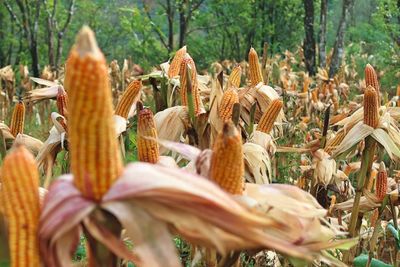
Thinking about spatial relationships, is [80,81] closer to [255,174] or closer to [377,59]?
[255,174]

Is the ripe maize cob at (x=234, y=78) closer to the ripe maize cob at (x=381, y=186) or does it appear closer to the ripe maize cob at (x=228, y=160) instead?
the ripe maize cob at (x=381, y=186)

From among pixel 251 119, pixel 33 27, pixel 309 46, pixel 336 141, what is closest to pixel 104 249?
pixel 251 119

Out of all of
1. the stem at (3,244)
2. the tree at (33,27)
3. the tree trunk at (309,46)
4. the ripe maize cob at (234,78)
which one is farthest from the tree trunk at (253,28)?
the stem at (3,244)

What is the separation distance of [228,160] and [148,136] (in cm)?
43

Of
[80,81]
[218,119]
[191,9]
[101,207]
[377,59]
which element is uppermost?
[80,81]

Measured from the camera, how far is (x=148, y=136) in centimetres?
150

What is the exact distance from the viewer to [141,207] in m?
0.96

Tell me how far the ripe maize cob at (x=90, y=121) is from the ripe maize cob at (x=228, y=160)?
7.8 inches

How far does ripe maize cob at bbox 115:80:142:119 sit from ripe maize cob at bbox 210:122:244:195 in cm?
101

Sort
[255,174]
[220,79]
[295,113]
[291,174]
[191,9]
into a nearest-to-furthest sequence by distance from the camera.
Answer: [255,174]
[220,79]
[291,174]
[295,113]
[191,9]

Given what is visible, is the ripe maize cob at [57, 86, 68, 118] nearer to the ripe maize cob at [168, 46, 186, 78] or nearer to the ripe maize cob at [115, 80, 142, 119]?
the ripe maize cob at [115, 80, 142, 119]

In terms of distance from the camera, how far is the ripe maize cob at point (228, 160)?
1.10 meters

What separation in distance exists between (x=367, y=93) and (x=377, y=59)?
57.0 ft

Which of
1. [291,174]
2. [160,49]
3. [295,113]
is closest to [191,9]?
[160,49]
